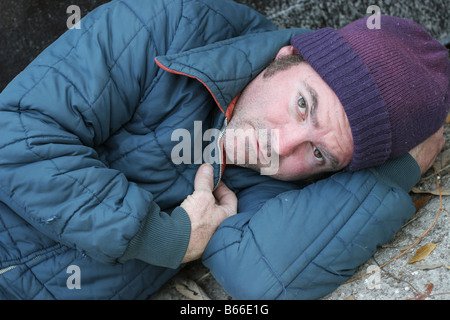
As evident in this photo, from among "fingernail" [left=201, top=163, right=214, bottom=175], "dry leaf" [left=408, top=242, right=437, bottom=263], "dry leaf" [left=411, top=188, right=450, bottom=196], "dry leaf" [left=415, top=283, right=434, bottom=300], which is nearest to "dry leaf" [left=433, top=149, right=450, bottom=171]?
"dry leaf" [left=411, top=188, right=450, bottom=196]

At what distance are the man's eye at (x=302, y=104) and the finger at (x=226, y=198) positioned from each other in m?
0.54

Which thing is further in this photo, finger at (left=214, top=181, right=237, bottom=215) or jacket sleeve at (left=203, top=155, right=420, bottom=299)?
finger at (left=214, top=181, right=237, bottom=215)

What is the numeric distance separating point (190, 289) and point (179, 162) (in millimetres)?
618

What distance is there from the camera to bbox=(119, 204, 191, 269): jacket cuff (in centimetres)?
188

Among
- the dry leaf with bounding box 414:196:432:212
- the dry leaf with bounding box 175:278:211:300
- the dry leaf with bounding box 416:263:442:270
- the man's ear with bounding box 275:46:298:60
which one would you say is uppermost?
the man's ear with bounding box 275:46:298:60

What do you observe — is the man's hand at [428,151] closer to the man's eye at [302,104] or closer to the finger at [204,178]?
the man's eye at [302,104]

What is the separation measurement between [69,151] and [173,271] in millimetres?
769

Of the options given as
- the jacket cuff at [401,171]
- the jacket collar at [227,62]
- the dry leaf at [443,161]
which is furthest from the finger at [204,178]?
the dry leaf at [443,161]

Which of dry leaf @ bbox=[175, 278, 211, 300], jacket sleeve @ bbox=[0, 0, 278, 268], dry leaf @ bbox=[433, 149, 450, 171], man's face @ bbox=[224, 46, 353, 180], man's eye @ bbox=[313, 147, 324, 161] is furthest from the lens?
dry leaf @ bbox=[433, 149, 450, 171]

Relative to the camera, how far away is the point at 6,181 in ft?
5.82

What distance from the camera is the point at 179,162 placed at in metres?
2.18

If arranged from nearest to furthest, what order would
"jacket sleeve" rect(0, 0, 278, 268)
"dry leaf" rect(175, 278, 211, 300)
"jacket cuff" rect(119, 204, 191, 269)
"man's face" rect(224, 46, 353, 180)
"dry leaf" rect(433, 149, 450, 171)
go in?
1. "jacket sleeve" rect(0, 0, 278, 268)
2. "jacket cuff" rect(119, 204, 191, 269)
3. "man's face" rect(224, 46, 353, 180)
4. "dry leaf" rect(175, 278, 211, 300)
5. "dry leaf" rect(433, 149, 450, 171)

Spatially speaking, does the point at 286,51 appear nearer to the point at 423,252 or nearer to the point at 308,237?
the point at 308,237

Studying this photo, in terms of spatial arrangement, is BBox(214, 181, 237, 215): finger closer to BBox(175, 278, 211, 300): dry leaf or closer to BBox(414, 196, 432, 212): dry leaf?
BBox(175, 278, 211, 300): dry leaf
